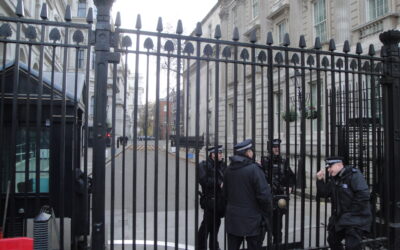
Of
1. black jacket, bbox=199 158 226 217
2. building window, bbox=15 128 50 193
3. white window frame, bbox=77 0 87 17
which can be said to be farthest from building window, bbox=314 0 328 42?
white window frame, bbox=77 0 87 17

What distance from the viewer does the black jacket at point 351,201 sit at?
4.19m

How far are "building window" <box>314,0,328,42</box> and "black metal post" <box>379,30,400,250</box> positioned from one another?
40.8ft

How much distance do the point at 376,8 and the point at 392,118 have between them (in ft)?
36.3

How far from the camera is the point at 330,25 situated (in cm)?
1627

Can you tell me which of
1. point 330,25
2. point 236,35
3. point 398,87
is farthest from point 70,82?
point 330,25

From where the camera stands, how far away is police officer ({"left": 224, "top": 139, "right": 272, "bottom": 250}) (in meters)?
3.88

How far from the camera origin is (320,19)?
56.7 feet

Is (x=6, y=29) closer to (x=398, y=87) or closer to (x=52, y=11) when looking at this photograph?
(x=398, y=87)

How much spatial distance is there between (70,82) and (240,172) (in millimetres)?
3584

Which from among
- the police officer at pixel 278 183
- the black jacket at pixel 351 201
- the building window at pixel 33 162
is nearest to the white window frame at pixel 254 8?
the police officer at pixel 278 183

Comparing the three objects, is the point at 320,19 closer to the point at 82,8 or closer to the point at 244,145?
the point at 244,145

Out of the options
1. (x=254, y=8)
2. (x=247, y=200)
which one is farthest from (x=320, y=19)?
(x=247, y=200)

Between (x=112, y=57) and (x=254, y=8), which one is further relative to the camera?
(x=254, y=8)

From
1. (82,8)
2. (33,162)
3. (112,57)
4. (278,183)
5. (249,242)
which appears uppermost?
→ (82,8)
